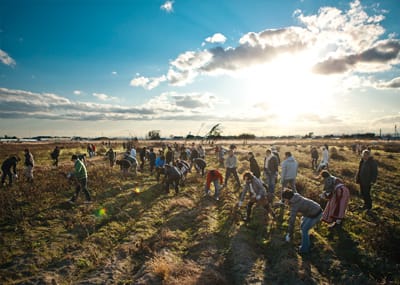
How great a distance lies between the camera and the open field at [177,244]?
6.37m

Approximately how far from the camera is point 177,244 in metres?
8.29

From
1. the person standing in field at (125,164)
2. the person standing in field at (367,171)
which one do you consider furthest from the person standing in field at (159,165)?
the person standing in field at (367,171)

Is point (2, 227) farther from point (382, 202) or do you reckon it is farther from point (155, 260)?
point (382, 202)

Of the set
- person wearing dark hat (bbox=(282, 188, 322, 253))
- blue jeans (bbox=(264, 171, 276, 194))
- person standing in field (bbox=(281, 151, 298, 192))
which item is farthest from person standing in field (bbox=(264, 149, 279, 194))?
person wearing dark hat (bbox=(282, 188, 322, 253))

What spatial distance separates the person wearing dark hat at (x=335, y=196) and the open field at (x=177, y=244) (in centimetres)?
52

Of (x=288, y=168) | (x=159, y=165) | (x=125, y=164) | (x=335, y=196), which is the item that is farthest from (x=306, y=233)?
(x=125, y=164)

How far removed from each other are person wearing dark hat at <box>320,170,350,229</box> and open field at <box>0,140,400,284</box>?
52cm

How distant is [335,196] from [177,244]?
5.61m

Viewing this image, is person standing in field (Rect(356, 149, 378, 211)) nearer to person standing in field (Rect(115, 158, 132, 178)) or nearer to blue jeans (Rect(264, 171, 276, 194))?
blue jeans (Rect(264, 171, 276, 194))

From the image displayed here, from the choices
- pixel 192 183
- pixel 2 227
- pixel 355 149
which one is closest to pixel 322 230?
pixel 192 183

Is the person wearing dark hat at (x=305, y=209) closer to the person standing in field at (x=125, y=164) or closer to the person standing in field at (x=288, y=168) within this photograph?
the person standing in field at (x=288, y=168)

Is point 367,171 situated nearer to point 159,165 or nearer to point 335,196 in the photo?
point 335,196

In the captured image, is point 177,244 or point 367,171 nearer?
point 177,244

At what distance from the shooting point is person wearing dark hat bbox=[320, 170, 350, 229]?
323 inches
